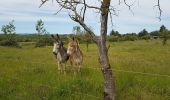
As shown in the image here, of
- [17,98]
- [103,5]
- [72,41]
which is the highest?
[103,5]

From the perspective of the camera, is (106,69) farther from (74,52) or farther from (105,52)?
(74,52)

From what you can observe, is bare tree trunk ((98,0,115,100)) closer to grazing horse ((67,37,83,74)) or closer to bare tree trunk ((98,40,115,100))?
bare tree trunk ((98,40,115,100))

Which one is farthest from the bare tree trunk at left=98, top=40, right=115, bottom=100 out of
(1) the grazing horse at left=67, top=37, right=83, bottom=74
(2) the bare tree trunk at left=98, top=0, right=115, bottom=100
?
(1) the grazing horse at left=67, top=37, right=83, bottom=74

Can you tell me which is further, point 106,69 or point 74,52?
point 74,52

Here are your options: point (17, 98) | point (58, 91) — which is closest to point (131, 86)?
point (58, 91)

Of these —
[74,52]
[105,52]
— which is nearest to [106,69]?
[105,52]

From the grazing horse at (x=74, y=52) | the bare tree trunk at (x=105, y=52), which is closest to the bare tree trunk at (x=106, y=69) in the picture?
the bare tree trunk at (x=105, y=52)

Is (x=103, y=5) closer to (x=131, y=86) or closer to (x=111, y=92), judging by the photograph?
(x=111, y=92)

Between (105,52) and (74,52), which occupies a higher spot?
(105,52)

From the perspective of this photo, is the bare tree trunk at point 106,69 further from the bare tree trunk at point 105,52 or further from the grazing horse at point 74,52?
the grazing horse at point 74,52

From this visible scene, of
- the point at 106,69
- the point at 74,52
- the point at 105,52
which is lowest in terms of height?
the point at 74,52

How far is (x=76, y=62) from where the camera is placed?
1677cm

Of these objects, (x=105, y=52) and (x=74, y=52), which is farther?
(x=74, y=52)

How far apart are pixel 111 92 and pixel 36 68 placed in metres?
7.66
